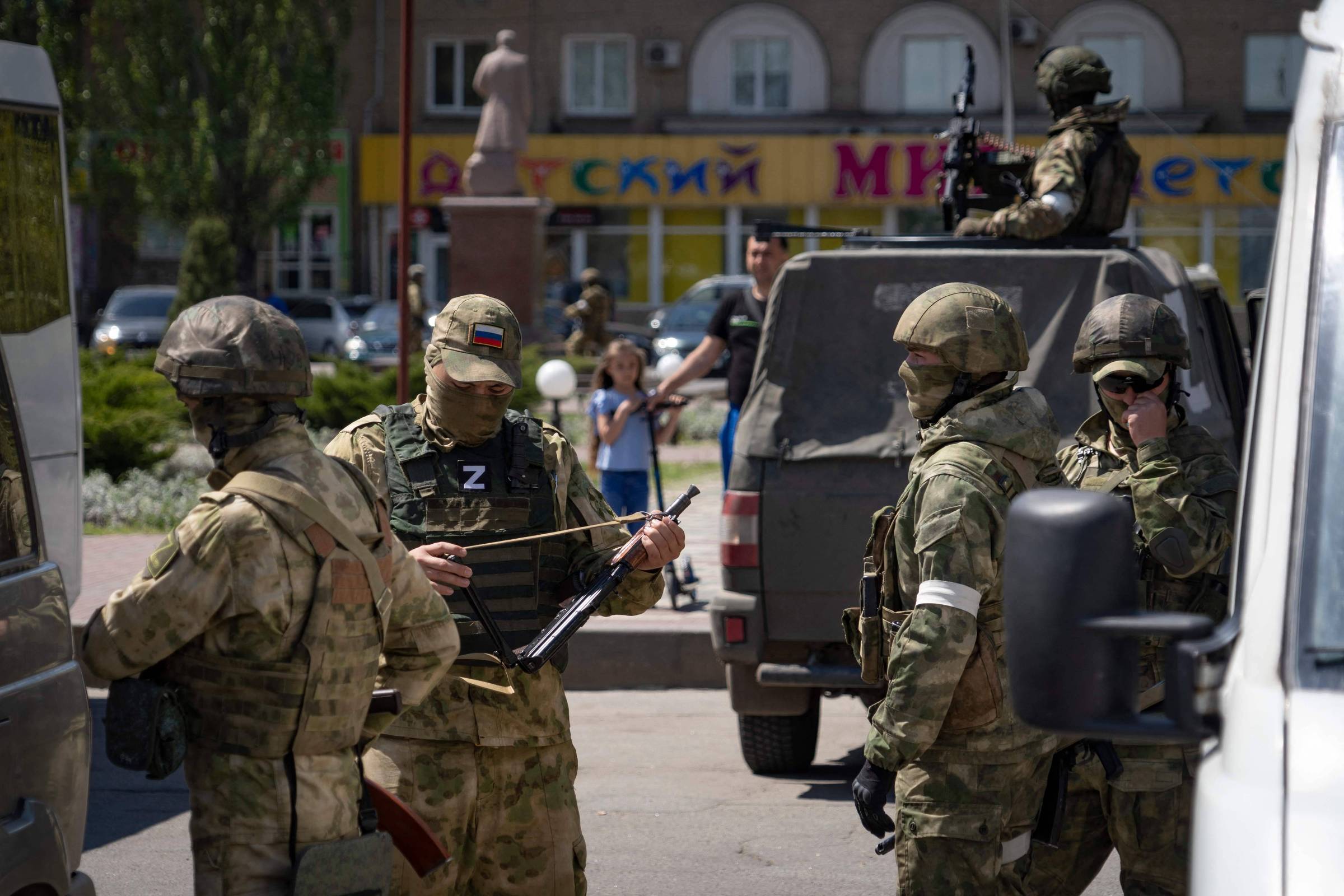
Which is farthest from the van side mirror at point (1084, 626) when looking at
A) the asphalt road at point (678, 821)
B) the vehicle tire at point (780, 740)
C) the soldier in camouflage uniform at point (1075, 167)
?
the soldier in camouflage uniform at point (1075, 167)

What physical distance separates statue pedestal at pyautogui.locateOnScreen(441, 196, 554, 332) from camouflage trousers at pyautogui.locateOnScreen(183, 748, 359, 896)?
19337mm

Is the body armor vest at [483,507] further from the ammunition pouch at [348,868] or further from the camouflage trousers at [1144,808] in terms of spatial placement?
the camouflage trousers at [1144,808]

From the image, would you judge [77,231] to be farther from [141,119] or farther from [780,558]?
[780,558]

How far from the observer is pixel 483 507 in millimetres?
3879

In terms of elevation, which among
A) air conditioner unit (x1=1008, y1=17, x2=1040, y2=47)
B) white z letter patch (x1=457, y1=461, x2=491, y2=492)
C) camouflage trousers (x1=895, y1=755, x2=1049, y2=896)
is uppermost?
air conditioner unit (x1=1008, y1=17, x2=1040, y2=47)

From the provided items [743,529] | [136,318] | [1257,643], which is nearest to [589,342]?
[136,318]

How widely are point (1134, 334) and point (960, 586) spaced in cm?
105

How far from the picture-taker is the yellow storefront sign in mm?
36406

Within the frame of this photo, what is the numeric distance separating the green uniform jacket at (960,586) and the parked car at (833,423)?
237 centimetres

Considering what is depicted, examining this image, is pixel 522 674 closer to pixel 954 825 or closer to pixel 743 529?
pixel 954 825

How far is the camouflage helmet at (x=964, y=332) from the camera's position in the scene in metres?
3.49

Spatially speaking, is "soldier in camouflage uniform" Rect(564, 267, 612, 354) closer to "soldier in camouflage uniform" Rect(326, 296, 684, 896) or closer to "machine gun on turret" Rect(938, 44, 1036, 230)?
"machine gun on turret" Rect(938, 44, 1036, 230)

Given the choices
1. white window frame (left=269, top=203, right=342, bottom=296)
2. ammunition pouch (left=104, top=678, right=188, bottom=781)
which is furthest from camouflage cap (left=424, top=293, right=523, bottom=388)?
white window frame (left=269, top=203, right=342, bottom=296)

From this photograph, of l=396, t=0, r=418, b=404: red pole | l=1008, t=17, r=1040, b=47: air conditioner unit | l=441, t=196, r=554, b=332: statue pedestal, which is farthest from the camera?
l=1008, t=17, r=1040, b=47: air conditioner unit
